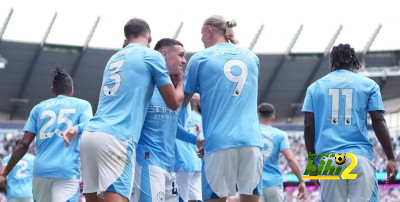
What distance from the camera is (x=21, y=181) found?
1261 centimetres

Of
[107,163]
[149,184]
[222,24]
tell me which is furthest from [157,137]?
[222,24]

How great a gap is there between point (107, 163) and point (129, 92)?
1.94ft

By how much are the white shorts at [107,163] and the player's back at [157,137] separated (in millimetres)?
488

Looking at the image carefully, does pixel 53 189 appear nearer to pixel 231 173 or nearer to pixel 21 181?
pixel 231 173

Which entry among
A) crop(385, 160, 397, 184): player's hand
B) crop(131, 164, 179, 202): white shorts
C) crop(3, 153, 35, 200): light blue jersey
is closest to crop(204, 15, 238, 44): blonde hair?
crop(131, 164, 179, 202): white shorts

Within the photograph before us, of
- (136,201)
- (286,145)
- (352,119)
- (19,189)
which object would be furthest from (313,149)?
(19,189)

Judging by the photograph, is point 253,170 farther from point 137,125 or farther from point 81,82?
point 81,82

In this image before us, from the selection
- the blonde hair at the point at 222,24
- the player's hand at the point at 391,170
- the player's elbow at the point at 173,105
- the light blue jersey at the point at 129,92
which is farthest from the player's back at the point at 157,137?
the player's hand at the point at 391,170

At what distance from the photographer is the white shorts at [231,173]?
645 cm

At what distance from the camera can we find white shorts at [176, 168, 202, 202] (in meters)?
8.52

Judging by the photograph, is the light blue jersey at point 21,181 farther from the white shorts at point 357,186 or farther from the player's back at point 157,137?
the white shorts at point 357,186

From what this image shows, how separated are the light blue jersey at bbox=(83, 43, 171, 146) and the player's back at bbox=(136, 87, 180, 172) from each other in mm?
366

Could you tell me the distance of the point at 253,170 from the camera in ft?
21.2

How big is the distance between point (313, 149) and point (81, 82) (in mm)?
33251
